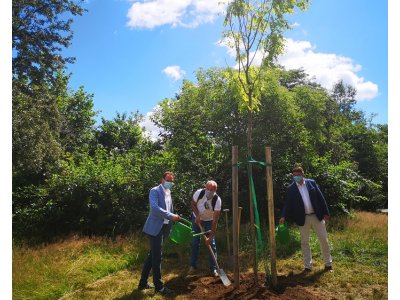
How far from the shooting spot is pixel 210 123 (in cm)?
1101

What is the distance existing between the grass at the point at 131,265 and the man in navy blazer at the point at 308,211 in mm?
383

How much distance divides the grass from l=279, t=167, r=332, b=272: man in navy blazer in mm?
383

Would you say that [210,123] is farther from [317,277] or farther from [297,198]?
[317,277]

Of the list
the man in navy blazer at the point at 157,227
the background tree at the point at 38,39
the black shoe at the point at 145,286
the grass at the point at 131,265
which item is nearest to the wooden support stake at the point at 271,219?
the grass at the point at 131,265

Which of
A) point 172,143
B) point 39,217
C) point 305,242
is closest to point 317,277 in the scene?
point 305,242

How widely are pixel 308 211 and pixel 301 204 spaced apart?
0.18 metres

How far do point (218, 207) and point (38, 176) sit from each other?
8.97 meters

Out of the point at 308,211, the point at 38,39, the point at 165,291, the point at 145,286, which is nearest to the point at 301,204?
the point at 308,211

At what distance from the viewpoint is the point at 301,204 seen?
646cm

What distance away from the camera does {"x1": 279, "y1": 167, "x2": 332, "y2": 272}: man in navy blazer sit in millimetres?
6426

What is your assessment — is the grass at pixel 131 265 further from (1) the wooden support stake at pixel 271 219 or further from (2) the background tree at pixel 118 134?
(2) the background tree at pixel 118 134

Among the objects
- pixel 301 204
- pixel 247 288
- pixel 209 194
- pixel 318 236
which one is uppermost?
pixel 209 194

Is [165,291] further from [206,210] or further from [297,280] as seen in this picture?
[297,280]

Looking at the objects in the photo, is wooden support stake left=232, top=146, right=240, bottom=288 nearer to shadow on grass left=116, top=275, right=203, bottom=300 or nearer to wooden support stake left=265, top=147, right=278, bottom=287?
wooden support stake left=265, top=147, right=278, bottom=287
